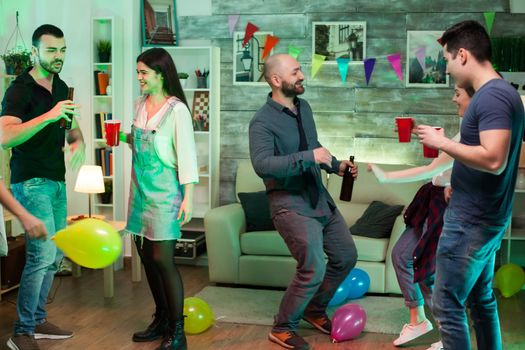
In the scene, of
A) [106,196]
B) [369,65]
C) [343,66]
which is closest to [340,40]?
[343,66]

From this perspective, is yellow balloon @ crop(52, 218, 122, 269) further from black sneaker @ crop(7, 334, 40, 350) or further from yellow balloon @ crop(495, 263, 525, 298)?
yellow balloon @ crop(495, 263, 525, 298)

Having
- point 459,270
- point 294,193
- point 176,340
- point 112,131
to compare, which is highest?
point 112,131

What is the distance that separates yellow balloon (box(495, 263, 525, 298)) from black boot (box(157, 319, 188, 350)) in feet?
8.12

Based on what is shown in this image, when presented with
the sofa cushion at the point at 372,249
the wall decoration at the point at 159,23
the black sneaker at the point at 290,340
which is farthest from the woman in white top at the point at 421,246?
the wall decoration at the point at 159,23

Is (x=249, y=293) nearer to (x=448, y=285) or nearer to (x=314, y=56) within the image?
(x=314, y=56)

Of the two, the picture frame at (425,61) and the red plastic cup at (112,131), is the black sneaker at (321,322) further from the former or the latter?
the picture frame at (425,61)

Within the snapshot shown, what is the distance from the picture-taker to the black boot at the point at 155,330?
13.8 ft

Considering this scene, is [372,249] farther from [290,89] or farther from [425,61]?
[425,61]

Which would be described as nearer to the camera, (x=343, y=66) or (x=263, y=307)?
(x=263, y=307)

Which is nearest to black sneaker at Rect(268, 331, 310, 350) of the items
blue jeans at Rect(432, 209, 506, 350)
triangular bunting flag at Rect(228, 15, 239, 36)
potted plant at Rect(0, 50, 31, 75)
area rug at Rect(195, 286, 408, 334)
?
area rug at Rect(195, 286, 408, 334)

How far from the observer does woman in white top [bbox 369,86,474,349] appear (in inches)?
152

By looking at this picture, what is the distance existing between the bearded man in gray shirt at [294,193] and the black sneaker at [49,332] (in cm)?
120

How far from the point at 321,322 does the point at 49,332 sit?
157cm

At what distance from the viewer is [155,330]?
4.25 m
